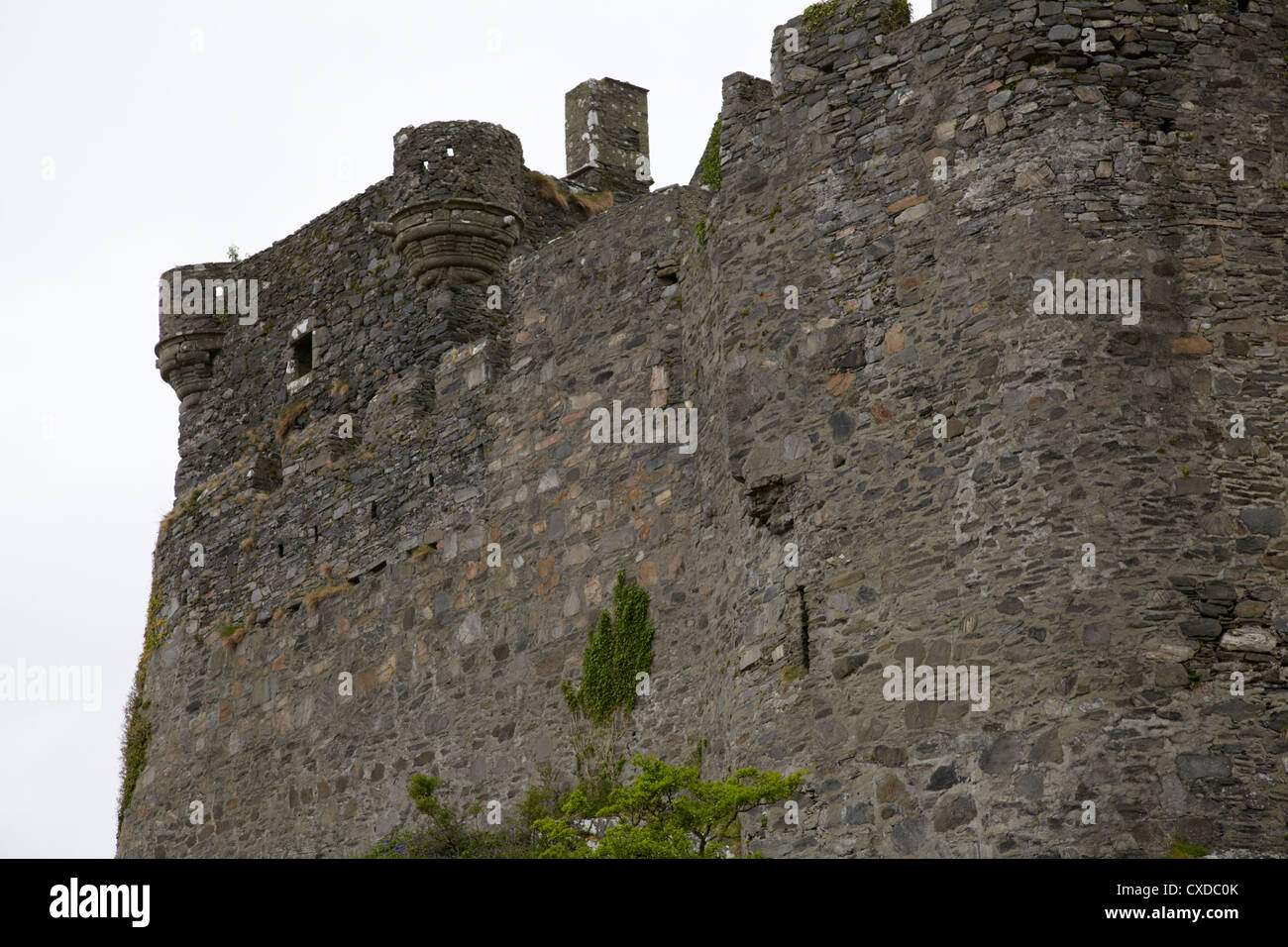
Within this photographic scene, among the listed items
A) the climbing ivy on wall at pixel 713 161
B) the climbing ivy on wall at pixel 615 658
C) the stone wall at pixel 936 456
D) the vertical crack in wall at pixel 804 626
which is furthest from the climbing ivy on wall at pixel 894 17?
the climbing ivy on wall at pixel 615 658

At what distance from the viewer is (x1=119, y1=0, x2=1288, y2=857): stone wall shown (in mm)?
12383

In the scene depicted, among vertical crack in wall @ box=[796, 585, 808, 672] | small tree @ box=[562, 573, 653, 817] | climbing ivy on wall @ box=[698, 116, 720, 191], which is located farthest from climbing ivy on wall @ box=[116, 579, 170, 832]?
vertical crack in wall @ box=[796, 585, 808, 672]

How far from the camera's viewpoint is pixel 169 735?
72.3ft

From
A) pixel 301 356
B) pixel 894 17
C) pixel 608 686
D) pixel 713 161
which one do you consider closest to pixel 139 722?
pixel 301 356

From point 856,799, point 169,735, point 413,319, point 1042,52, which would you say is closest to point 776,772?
point 856,799

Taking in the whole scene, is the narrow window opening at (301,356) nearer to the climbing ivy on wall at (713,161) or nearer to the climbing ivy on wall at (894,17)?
the climbing ivy on wall at (713,161)

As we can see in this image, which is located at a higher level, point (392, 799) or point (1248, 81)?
point (1248, 81)

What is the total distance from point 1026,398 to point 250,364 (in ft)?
38.1

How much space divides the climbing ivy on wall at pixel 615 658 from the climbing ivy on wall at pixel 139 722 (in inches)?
285

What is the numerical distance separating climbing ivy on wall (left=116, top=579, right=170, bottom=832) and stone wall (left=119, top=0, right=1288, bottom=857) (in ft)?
15.9

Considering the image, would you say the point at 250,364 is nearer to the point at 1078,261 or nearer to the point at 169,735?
the point at 169,735

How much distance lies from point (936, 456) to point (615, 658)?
4.08 metres

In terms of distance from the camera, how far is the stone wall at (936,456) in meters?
12.4

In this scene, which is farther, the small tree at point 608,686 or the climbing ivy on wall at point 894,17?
the small tree at point 608,686
